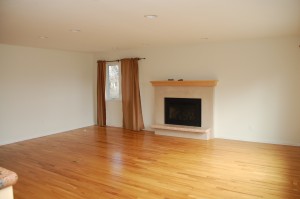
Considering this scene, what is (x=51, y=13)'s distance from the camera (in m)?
2.95

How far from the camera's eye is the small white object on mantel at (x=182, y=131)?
5547mm

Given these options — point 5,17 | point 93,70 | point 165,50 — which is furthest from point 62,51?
point 5,17

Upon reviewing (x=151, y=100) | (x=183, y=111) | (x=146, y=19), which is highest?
(x=146, y=19)

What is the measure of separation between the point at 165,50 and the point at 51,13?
3.72 m

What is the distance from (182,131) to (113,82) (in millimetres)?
2875

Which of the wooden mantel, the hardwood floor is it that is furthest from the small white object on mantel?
the wooden mantel

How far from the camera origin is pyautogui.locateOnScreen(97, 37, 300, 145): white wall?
490 centimetres

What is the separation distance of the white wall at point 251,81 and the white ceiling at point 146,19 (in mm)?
537

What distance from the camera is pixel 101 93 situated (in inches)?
292

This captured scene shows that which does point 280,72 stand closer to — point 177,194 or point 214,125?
point 214,125

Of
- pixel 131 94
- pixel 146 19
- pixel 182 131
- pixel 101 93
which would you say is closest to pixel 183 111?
pixel 182 131

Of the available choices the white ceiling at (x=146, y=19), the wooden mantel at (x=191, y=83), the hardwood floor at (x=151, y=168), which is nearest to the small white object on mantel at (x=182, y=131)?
the hardwood floor at (x=151, y=168)

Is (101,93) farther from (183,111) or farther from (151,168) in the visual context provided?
(151,168)

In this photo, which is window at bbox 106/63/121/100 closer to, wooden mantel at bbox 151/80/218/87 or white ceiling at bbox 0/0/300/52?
wooden mantel at bbox 151/80/218/87
